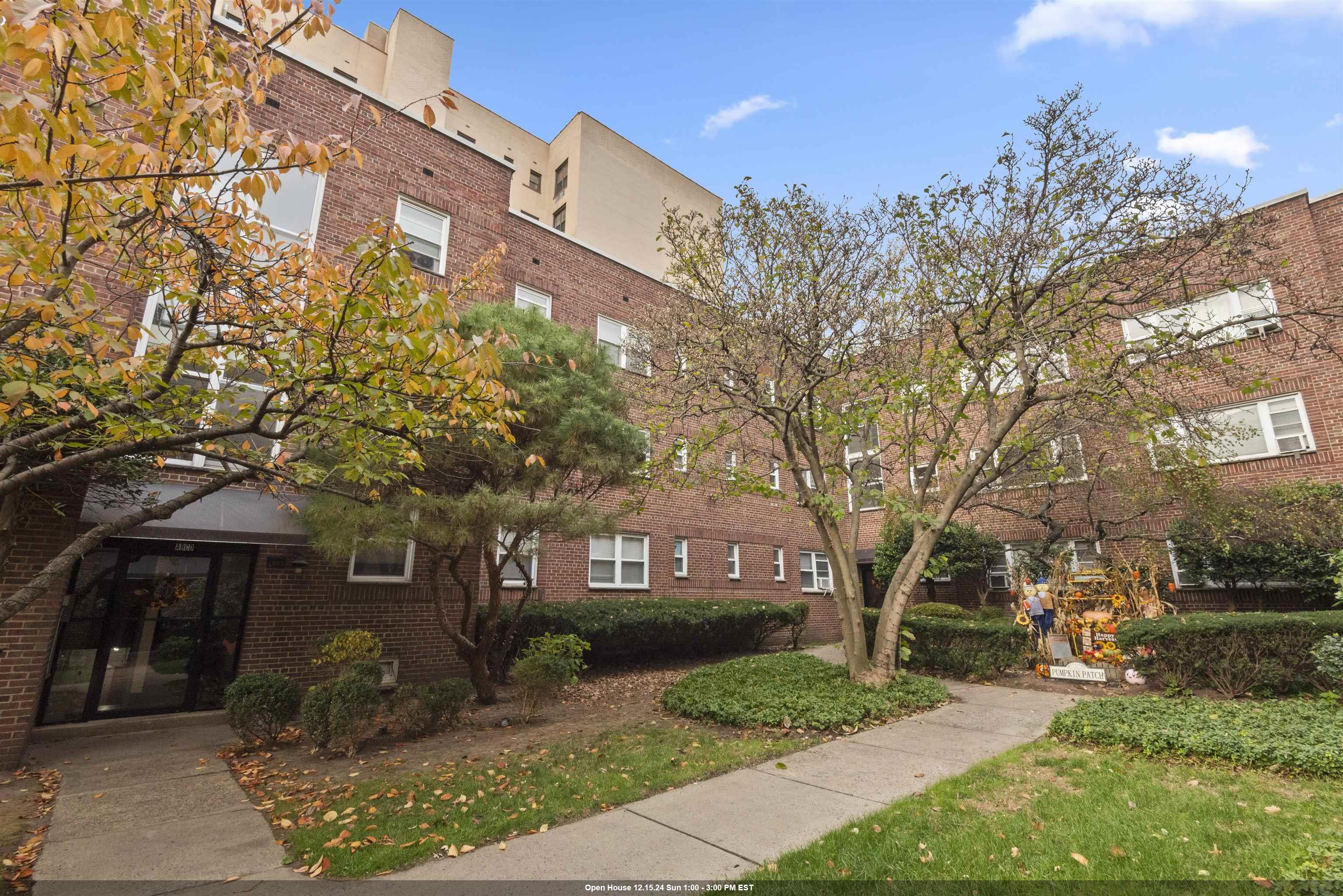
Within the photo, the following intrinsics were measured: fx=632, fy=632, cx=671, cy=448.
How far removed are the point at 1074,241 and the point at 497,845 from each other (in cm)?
1025

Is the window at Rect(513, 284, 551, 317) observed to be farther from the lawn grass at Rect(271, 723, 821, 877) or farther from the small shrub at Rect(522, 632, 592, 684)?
the lawn grass at Rect(271, 723, 821, 877)

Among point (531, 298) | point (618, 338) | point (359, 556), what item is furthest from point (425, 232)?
point (359, 556)

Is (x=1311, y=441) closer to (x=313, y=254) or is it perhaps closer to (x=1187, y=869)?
(x=1187, y=869)

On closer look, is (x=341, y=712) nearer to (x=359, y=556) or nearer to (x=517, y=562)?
(x=517, y=562)

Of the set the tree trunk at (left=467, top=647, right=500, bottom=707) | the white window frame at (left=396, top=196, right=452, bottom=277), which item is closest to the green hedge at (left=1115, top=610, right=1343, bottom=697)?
the tree trunk at (left=467, top=647, right=500, bottom=707)

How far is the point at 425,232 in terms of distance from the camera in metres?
13.6

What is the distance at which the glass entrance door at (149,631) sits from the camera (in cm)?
862

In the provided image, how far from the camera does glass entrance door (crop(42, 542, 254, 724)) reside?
8.62 metres

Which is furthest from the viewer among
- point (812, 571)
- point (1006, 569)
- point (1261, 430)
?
point (812, 571)

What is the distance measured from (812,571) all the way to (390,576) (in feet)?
48.7

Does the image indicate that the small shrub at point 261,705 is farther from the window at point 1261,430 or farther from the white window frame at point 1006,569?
the white window frame at point 1006,569

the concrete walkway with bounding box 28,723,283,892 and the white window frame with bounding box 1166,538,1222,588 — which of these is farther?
the white window frame with bounding box 1166,538,1222,588

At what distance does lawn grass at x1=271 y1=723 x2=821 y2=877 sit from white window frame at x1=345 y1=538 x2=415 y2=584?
484cm

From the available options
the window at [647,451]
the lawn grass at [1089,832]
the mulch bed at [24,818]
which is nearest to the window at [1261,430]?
the lawn grass at [1089,832]
